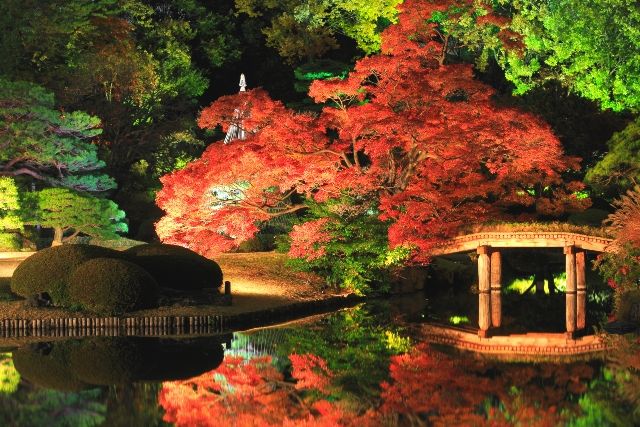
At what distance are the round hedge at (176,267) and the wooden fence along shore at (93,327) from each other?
2177mm

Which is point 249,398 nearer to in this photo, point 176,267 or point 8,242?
point 176,267

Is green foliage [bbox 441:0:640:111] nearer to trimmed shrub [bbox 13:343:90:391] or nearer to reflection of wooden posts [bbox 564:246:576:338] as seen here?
reflection of wooden posts [bbox 564:246:576:338]

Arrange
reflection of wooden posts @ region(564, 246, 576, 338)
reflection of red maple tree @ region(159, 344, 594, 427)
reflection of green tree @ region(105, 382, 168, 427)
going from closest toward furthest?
1. reflection of green tree @ region(105, 382, 168, 427)
2. reflection of red maple tree @ region(159, 344, 594, 427)
3. reflection of wooden posts @ region(564, 246, 576, 338)

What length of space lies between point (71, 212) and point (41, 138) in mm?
2130

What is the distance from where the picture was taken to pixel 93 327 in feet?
65.8

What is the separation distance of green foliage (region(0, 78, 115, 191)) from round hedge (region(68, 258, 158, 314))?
897 cm

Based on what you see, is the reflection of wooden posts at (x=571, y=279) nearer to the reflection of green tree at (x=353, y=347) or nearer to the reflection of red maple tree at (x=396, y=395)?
the reflection of green tree at (x=353, y=347)

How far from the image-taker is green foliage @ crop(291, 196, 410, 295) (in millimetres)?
26500

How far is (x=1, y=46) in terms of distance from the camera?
30.7 meters

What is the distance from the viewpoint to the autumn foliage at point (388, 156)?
1013 inches

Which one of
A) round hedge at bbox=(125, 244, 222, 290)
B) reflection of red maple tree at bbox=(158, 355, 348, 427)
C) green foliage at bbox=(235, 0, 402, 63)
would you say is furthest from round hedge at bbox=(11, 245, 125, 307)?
green foliage at bbox=(235, 0, 402, 63)

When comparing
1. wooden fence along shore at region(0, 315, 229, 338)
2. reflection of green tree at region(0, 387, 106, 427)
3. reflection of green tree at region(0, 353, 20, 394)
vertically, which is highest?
wooden fence along shore at region(0, 315, 229, 338)

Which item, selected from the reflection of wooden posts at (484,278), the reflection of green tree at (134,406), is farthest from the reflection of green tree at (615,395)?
the reflection of wooden posts at (484,278)

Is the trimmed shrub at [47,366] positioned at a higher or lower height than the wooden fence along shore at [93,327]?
lower
